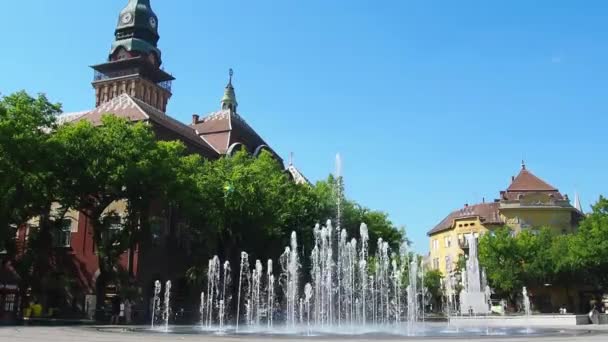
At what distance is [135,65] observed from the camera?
233 feet

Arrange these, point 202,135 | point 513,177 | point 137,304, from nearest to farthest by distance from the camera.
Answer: point 137,304
point 202,135
point 513,177

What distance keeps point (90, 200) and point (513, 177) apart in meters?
A: 53.2

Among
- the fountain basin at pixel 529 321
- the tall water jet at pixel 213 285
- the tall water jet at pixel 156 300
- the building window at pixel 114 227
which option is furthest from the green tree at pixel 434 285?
the building window at pixel 114 227

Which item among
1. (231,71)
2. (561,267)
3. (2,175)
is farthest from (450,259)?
(2,175)

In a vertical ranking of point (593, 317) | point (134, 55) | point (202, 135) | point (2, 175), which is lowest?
point (593, 317)

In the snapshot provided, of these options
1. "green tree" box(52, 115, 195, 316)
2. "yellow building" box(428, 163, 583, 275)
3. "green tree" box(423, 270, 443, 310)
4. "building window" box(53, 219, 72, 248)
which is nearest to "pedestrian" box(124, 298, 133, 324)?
"green tree" box(52, 115, 195, 316)

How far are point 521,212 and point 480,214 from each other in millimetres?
8117

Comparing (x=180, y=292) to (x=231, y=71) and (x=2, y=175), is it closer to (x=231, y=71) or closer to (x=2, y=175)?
(x=2, y=175)

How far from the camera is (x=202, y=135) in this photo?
52812 millimetres

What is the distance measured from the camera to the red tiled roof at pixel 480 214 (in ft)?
224

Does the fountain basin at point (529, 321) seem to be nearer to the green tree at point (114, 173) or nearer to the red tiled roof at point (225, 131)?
the green tree at point (114, 173)

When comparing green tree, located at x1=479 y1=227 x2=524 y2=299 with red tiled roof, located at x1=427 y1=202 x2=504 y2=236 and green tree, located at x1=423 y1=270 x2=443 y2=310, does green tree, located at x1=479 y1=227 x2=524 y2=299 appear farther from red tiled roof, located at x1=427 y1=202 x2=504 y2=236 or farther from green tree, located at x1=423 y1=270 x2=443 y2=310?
green tree, located at x1=423 y1=270 x2=443 y2=310

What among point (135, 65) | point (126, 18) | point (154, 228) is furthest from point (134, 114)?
point (126, 18)

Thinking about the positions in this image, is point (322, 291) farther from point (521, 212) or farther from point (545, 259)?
point (521, 212)
